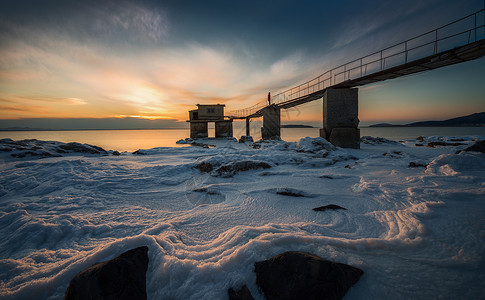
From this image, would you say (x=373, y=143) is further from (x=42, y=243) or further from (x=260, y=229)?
(x=42, y=243)

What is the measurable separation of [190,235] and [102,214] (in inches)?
76.6

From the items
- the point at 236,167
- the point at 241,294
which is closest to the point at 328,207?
the point at 241,294

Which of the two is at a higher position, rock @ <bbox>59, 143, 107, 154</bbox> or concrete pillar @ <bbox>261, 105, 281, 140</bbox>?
concrete pillar @ <bbox>261, 105, 281, 140</bbox>

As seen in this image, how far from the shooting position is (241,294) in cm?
142

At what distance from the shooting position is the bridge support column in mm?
10641

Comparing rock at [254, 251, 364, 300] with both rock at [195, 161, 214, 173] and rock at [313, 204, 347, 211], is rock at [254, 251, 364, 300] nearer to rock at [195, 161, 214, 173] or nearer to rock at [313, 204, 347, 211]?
rock at [313, 204, 347, 211]

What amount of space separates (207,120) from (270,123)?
50.5 ft

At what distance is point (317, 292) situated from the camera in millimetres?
1363

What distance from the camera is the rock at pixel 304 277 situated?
1378mm

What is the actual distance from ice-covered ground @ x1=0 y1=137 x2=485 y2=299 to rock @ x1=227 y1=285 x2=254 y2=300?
6 centimetres

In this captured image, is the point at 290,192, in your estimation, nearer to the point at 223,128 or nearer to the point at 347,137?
the point at 347,137

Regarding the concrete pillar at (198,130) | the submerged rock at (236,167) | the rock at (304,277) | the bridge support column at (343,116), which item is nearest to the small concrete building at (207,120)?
the concrete pillar at (198,130)

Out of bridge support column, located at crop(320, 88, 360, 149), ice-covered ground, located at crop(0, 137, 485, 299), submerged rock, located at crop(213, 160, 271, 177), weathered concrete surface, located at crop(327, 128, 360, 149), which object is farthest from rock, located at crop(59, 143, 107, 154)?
weathered concrete surface, located at crop(327, 128, 360, 149)

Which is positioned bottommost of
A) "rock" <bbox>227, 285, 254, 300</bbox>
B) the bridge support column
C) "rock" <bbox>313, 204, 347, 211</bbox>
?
"rock" <bbox>227, 285, 254, 300</bbox>
